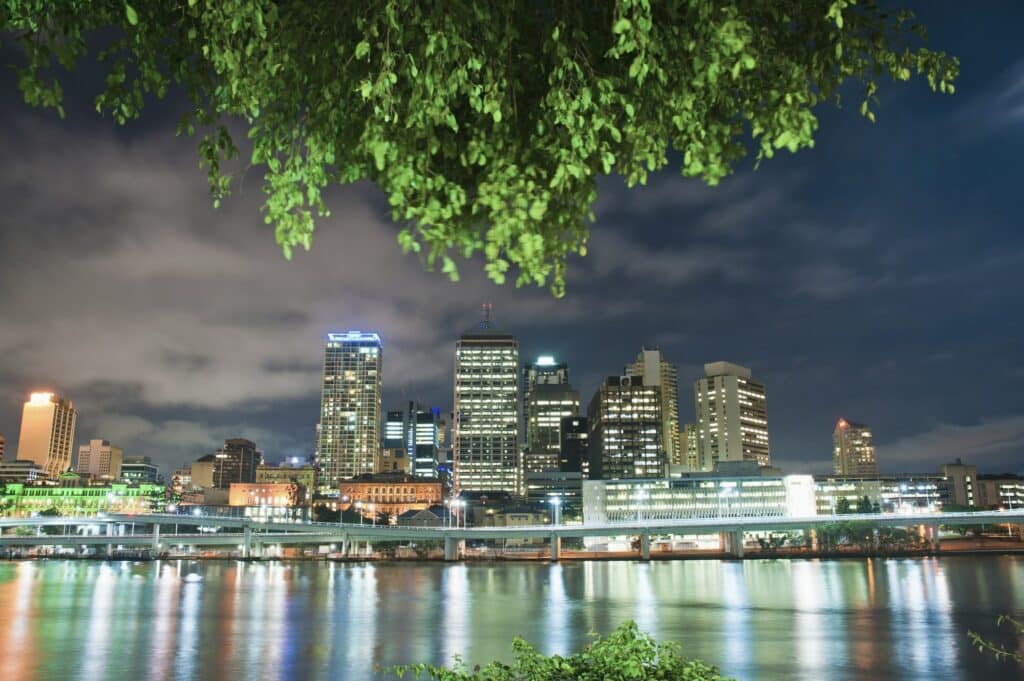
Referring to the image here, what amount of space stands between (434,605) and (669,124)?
70.8m

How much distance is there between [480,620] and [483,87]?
60282 mm

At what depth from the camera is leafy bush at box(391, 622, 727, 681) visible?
7.48 metres

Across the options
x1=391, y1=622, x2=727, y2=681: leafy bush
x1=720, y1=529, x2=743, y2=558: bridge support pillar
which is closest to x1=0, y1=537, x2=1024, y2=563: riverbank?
x1=720, y1=529, x2=743, y2=558: bridge support pillar

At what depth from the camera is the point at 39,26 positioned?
6.11 meters

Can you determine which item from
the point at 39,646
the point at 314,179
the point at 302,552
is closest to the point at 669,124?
the point at 314,179

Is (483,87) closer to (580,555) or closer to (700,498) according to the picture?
(580,555)

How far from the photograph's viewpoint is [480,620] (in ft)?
200

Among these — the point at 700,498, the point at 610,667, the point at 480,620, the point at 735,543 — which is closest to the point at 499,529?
the point at 735,543

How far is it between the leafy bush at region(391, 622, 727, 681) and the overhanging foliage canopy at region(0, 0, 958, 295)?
3.91 meters

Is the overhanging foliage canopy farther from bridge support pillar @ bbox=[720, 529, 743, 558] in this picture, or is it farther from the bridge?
bridge support pillar @ bbox=[720, 529, 743, 558]

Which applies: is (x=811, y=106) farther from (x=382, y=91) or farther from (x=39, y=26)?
(x=39, y=26)

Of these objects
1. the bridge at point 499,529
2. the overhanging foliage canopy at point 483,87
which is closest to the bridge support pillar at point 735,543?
the bridge at point 499,529

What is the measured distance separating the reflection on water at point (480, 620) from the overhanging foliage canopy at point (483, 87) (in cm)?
3827

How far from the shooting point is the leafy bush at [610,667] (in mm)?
7484
